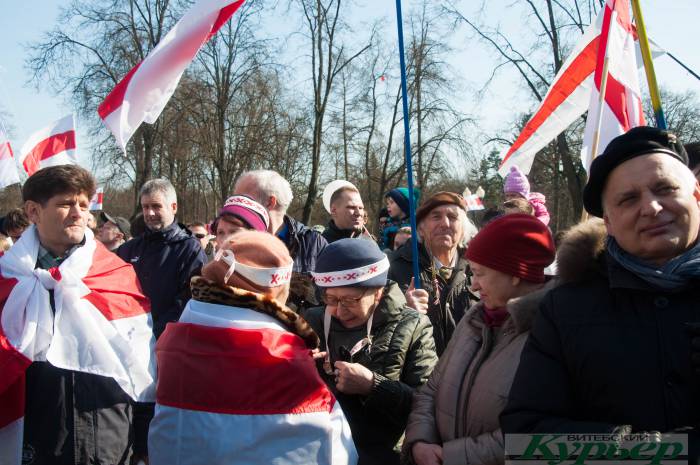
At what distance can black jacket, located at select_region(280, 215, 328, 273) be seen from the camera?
3943mm

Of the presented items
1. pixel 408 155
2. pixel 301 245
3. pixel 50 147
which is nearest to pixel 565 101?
pixel 408 155

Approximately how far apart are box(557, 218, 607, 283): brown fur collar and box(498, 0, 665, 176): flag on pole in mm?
2475

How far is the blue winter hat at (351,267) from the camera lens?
2.60 meters

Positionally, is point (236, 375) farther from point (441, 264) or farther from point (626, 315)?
point (441, 264)

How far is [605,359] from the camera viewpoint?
1.69 metres

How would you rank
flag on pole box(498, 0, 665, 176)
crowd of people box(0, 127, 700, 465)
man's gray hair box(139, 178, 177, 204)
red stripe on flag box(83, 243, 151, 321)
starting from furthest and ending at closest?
man's gray hair box(139, 178, 177, 204)
flag on pole box(498, 0, 665, 176)
red stripe on flag box(83, 243, 151, 321)
crowd of people box(0, 127, 700, 465)

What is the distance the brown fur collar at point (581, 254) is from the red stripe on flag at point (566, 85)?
2.59 meters

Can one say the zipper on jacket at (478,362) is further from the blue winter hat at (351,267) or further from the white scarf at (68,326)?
the white scarf at (68,326)

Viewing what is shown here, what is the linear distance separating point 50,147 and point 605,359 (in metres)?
5.51

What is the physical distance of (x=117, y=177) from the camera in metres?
19.4

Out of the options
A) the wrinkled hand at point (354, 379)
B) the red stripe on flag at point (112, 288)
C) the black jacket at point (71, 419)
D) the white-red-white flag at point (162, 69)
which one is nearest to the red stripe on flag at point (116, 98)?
the white-red-white flag at point (162, 69)

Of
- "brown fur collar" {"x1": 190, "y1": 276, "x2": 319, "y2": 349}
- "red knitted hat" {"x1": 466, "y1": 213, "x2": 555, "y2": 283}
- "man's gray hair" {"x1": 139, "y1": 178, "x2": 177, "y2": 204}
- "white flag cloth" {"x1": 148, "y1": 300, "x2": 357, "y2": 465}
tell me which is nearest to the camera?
"white flag cloth" {"x1": 148, "y1": 300, "x2": 357, "y2": 465}

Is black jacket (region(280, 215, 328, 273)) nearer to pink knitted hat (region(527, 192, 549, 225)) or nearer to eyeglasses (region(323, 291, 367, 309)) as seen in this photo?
eyeglasses (region(323, 291, 367, 309))

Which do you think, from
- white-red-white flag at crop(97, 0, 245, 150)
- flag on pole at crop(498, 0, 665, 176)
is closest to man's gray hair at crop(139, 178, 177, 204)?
white-red-white flag at crop(97, 0, 245, 150)
